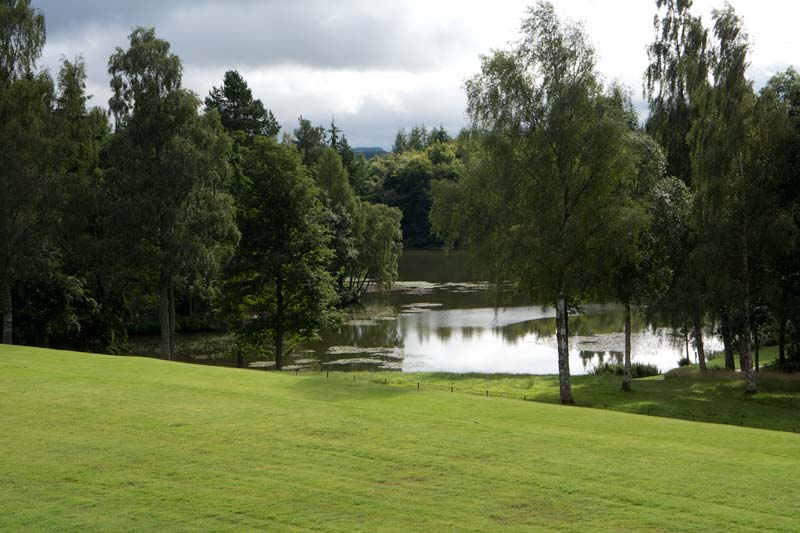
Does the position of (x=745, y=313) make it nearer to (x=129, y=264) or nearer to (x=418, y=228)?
(x=129, y=264)

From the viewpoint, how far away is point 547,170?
30.1 m

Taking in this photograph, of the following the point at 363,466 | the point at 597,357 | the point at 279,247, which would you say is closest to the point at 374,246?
the point at 597,357

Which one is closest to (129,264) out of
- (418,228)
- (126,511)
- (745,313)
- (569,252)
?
(569,252)

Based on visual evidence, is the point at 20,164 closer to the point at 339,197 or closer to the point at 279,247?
the point at 279,247

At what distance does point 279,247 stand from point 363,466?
28966mm

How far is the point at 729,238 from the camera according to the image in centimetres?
3170

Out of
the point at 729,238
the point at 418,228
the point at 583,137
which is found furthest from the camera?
the point at 418,228

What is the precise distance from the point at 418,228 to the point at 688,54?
122053mm

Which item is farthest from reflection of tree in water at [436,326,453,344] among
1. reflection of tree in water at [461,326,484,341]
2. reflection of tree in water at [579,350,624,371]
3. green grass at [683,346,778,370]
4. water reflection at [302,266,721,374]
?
green grass at [683,346,778,370]

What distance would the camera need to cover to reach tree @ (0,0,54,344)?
1506 inches

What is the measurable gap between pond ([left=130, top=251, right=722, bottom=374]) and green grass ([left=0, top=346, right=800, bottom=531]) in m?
12.8

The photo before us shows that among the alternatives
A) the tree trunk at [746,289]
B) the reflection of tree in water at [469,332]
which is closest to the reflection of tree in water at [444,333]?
the reflection of tree in water at [469,332]

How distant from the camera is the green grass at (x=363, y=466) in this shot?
1266 centimetres

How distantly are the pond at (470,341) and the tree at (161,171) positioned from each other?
11856 millimetres
